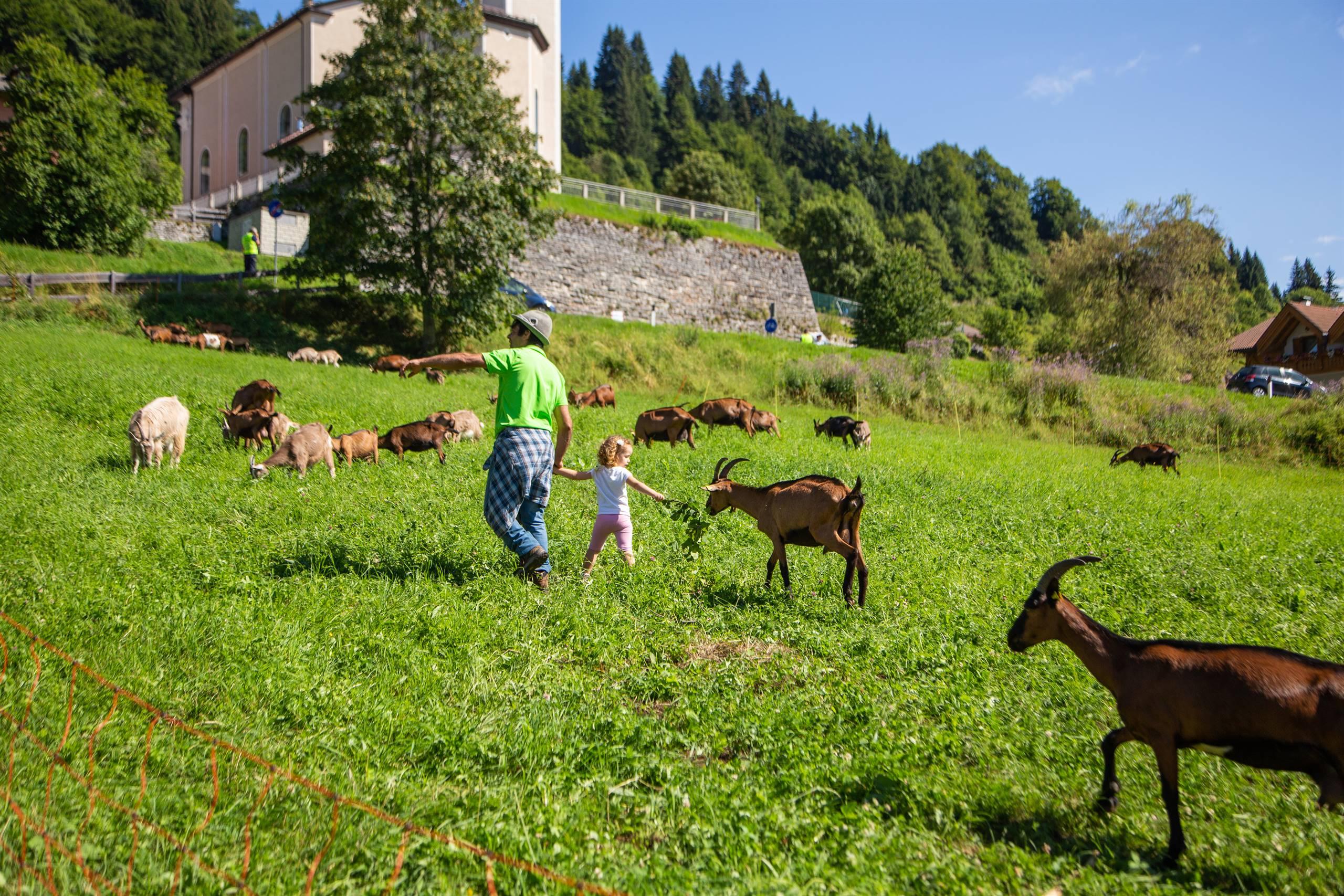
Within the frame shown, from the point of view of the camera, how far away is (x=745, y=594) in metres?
7.39

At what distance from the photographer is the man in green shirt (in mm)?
6715

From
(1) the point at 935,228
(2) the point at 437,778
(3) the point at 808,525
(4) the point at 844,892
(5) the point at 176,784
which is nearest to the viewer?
(4) the point at 844,892

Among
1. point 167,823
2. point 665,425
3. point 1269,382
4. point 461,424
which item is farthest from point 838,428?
point 1269,382

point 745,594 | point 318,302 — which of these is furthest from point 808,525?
point 318,302

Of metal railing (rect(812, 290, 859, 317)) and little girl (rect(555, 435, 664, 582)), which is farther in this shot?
metal railing (rect(812, 290, 859, 317))

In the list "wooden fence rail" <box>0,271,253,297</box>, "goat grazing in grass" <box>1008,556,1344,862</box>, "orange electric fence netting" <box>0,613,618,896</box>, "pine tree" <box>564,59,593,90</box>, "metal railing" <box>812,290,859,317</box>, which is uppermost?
"pine tree" <box>564,59,593,90</box>

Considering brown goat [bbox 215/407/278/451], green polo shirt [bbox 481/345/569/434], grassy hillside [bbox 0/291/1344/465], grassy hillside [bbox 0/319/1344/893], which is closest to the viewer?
grassy hillside [bbox 0/319/1344/893]

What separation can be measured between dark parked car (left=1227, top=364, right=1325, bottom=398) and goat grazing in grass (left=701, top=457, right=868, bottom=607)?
3713cm

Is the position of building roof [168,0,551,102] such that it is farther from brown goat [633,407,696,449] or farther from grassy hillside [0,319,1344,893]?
grassy hillside [0,319,1344,893]

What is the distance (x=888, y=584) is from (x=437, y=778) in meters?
4.93

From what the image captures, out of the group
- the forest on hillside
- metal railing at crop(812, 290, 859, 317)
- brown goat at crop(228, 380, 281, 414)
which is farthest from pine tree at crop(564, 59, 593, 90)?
brown goat at crop(228, 380, 281, 414)

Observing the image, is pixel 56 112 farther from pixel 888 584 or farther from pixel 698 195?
pixel 698 195

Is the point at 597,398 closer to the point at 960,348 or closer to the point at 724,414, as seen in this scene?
the point at 724,414

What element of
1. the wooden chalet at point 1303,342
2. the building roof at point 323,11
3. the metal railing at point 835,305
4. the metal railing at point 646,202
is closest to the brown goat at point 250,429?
the metal railing at point 646,202
